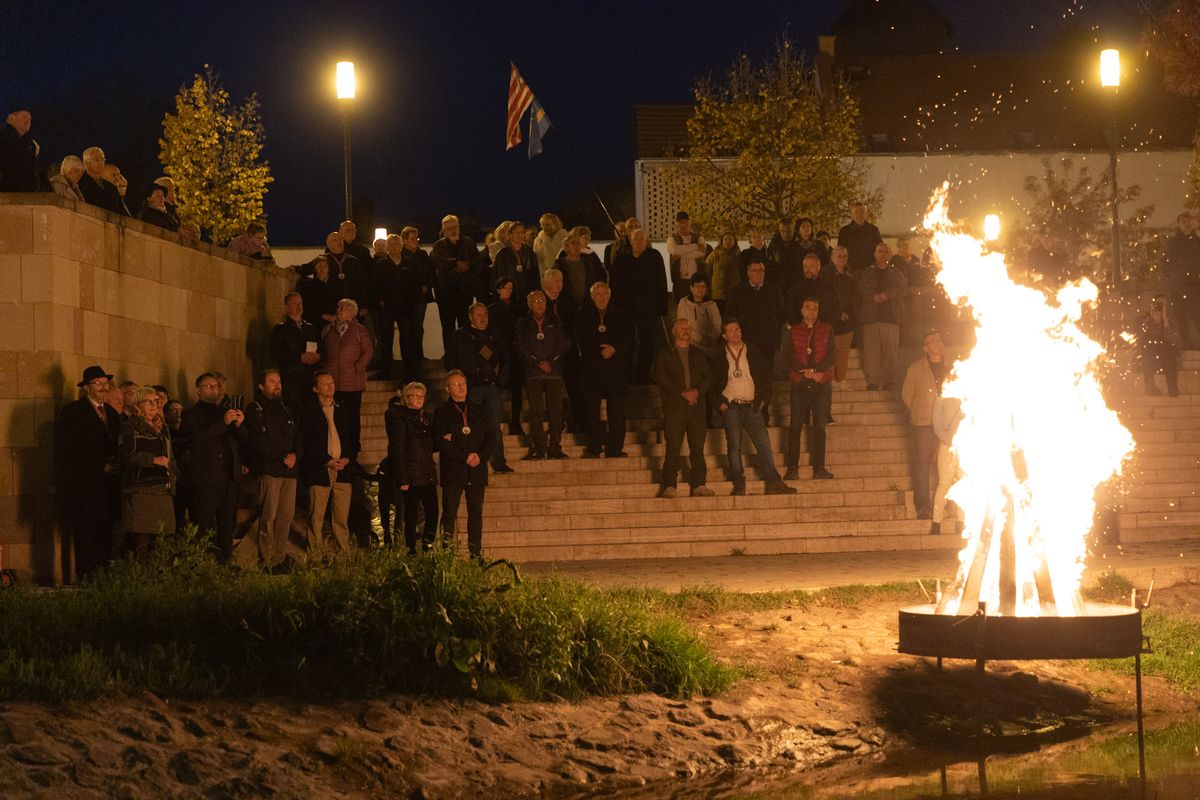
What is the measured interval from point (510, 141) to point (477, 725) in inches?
799

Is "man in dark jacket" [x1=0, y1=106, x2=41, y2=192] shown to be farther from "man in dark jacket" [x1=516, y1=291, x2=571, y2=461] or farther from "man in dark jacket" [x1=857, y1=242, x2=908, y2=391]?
"man in dark jacket" [x1=857, y1=242, x2=908, y2=391]

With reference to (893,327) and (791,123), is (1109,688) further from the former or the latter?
(791,123)

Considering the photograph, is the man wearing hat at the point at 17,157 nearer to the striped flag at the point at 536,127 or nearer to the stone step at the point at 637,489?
the stone step at the point at 637,489

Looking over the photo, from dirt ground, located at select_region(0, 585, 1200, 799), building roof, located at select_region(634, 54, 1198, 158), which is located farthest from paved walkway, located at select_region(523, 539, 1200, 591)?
building roof, located at select_region(634, 54, 1198, 158)

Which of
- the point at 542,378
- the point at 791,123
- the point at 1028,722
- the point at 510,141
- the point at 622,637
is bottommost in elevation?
the point at 1028,722

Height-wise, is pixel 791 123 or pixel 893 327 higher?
pixel 791 123

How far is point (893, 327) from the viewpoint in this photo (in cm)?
2100

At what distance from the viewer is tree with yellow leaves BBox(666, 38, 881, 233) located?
4403 cm

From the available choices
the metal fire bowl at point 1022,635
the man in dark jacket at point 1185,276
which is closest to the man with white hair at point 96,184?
the metal fire bowl at point 1022,635

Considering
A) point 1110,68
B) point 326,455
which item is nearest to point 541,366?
point 326,455

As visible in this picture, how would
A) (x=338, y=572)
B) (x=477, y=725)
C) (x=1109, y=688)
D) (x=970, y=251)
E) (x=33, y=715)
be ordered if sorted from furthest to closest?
(x=970, y=251) < (x=1109, y=688) < (x=338, y=572) < (x=477, y=725) < (x=33, y=715)

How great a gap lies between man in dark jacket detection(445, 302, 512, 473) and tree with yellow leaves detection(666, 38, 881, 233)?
2603cm

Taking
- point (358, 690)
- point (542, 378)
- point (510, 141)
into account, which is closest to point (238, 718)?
point (358, 690)

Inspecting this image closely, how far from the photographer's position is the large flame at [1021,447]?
432 inches
